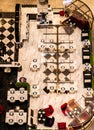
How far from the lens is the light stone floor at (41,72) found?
17.0 m

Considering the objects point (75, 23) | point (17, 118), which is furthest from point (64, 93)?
point (75, 23)

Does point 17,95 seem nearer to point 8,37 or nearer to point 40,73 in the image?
point 40,73

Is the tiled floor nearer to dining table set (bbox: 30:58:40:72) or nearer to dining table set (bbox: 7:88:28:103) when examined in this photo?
dining table set (bbox: 30:58:40:72)

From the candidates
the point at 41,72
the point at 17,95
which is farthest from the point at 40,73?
the point at 17,95

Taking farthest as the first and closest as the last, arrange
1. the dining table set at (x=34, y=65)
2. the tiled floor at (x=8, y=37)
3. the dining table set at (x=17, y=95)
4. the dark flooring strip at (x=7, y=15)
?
the dark flooring strip at (x=7, y=15), the tiled floor at (x=8, y=37), the dining table set at (x=34, y=65), the dining table set at (x=17, y=95)

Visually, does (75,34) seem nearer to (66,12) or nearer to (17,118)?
(66,12)

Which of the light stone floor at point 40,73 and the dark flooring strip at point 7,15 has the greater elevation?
the dark flooring strip at point 7,15

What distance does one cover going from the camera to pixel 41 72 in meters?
17.8

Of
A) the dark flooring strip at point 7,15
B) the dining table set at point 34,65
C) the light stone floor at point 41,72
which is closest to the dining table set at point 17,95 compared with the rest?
the light stone floor at point 41,72

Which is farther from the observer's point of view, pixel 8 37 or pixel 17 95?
pixel 8 37

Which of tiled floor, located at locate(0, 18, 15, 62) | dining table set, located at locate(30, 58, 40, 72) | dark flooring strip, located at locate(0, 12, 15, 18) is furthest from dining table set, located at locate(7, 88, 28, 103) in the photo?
dark flooring strip, located at locate(0, 12, 15, 18)

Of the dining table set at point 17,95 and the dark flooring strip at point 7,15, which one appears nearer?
A: the dining table set at point 17,95

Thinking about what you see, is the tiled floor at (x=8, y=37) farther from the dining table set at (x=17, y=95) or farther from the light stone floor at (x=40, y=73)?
the dining table set at (x=17, y=95)

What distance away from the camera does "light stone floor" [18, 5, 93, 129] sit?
17.0m
